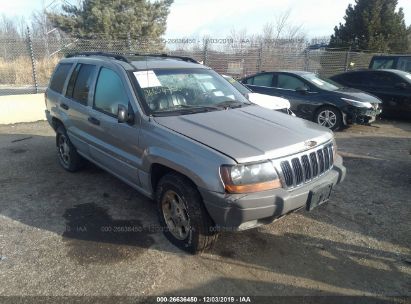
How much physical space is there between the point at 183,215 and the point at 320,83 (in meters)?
7.09

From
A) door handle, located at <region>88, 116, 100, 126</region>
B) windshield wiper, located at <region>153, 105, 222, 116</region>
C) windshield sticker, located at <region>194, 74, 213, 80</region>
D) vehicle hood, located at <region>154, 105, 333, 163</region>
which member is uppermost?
windshield sticker, located at <region>194, 74, 213, 80</region>

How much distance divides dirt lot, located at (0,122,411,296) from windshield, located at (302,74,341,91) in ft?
13.7

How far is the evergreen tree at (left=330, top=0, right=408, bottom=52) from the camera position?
21078 mm

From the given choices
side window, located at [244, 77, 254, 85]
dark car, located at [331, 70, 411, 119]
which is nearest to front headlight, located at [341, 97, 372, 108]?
dark car, located at [331, 70, 411, 119]

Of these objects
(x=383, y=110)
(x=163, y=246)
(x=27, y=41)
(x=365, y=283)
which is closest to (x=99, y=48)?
(x=27, y=41)

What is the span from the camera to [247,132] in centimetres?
337

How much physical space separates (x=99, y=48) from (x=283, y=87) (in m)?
9.62

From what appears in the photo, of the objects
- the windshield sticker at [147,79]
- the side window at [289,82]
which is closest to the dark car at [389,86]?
the side window at [289,82]

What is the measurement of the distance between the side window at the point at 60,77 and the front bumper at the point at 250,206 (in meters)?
3.58

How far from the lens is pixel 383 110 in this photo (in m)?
10.3

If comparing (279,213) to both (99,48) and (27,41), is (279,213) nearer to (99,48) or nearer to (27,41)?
(27,41)

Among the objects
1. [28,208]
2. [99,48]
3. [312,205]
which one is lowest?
[28,208]

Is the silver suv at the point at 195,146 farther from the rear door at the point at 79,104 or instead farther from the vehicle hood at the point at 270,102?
the vehicle hood at the point at 270,102

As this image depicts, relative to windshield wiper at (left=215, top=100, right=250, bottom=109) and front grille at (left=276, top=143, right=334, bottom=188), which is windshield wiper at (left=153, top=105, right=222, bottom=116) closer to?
windshield wiper at (left=215, top=100, right=250, bottom=109)
